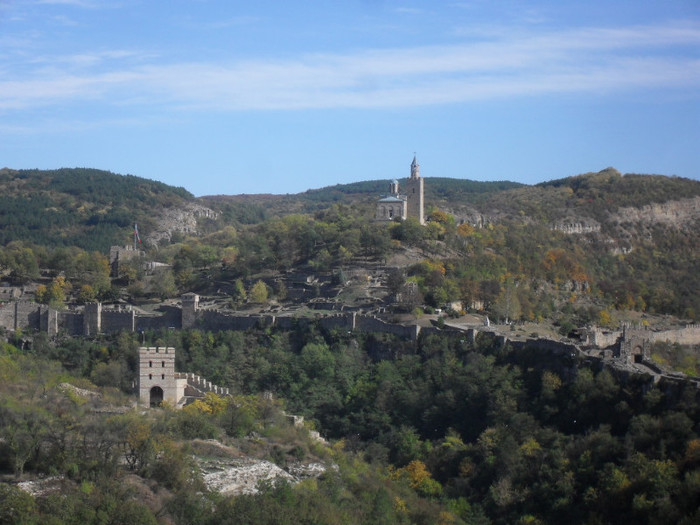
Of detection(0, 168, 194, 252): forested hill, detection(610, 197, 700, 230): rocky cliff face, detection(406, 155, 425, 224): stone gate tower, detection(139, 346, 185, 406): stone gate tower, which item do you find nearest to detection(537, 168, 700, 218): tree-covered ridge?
Answer: detection(610, 197, 700, 230): rocky cliff face

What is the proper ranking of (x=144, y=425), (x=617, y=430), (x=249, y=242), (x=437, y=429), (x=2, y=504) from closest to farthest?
(x=2, y=504)
(x=144, y=425)
(x=617, y=430)
(x=437, y=429)
(x=249, y=242)

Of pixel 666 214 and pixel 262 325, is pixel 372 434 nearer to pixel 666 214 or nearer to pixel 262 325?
pixel 262 325

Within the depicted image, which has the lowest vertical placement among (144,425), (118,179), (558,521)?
(558,521)

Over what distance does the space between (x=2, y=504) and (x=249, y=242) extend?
140 ft

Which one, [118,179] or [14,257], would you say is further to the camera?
Result: [118,179]

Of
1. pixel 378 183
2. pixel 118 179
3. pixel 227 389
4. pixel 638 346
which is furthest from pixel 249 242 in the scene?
pixel 378 183

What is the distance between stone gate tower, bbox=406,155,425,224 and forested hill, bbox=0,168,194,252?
104 feet

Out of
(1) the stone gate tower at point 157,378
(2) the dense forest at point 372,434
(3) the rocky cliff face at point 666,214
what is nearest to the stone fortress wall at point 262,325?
(1) the stone gate tower at point 157,378

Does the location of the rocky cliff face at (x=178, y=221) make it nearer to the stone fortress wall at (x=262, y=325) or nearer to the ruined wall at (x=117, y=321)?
the stone fortress wall at (x=262, y=325)

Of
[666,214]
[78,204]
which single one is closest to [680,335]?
[666,214]

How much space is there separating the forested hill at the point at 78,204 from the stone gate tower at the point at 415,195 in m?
31.8

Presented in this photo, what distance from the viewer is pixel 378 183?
15638 cm

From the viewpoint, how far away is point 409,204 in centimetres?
7512

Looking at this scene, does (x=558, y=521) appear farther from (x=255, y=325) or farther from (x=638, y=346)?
(x=255, y=325)
